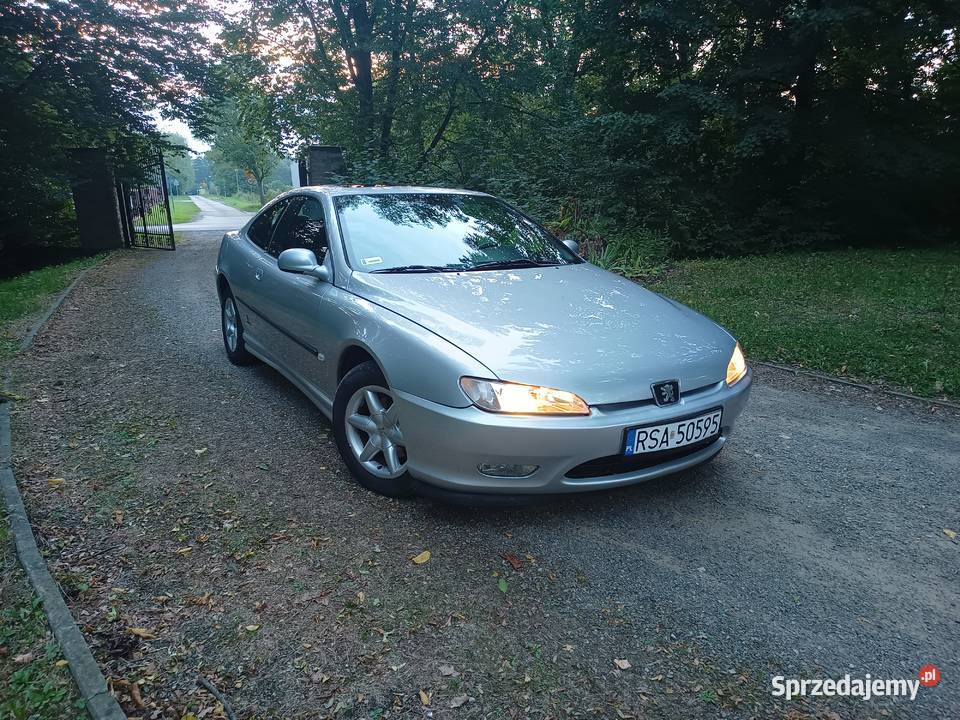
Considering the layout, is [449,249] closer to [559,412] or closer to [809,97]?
[559,412]

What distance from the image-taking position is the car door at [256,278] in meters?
4.74

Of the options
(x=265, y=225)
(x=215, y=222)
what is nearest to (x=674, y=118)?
(x=265, y=225)

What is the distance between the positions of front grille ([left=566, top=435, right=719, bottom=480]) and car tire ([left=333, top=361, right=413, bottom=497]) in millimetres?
847

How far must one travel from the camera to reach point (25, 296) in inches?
345

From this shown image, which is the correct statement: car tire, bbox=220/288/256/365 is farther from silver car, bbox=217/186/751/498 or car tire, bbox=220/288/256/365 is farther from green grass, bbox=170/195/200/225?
green grass, bbox=170/195/200/225

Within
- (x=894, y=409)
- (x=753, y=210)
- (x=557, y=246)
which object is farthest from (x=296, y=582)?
(x=753, y=210)

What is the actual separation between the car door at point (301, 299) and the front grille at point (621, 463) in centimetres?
163

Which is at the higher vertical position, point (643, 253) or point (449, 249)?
point (449, 249)

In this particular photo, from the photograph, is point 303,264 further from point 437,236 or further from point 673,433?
point 673,433

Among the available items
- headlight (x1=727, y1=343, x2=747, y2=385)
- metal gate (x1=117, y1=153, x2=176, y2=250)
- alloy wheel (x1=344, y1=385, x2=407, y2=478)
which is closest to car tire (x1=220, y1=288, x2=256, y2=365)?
alloy wheel (x1=344, y1=385, x2=407, y2=478)

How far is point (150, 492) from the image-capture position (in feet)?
11.1

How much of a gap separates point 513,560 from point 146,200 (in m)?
16.7

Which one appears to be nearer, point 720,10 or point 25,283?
point 25,283

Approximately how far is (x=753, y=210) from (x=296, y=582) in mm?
12511
